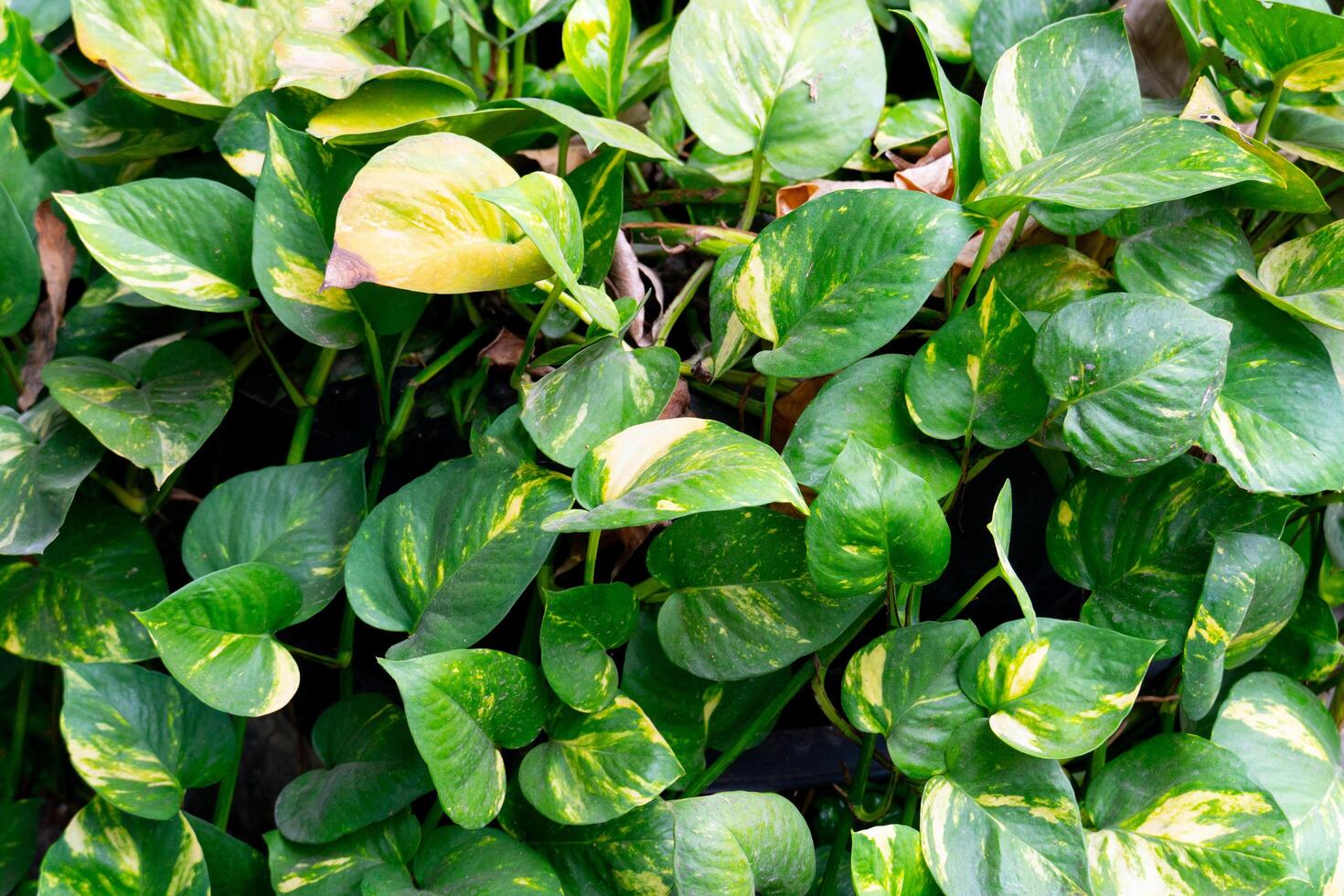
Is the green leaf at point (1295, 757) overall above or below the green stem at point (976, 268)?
below

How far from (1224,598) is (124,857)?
2.13 feet

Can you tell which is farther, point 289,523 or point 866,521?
point 289,523

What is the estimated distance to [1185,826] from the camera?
1.73 feet

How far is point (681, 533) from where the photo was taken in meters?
0.54

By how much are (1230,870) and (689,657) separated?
302mm

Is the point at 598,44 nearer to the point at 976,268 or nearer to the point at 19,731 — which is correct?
the point at 976,268

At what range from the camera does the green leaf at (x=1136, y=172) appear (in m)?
0.47

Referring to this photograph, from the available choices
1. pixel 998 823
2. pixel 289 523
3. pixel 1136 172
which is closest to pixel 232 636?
pixel 289 523

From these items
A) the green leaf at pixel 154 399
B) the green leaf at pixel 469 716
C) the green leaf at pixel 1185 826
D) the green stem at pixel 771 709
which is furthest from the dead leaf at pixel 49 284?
the green leaf at pixel 1185 826

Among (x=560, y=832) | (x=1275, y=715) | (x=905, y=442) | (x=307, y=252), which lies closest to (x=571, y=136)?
(x=307, y=252)

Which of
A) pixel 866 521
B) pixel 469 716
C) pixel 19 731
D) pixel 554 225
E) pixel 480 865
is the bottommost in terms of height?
pixel 19 731

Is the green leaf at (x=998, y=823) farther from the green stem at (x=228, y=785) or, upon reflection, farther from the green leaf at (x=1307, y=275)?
the green stem at (x=228, y=785)

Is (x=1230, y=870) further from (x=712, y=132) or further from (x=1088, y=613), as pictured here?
(x=712, y=132)

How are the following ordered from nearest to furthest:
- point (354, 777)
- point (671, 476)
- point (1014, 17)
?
point (671, 476), point (354, 777), point (1014, 17)
